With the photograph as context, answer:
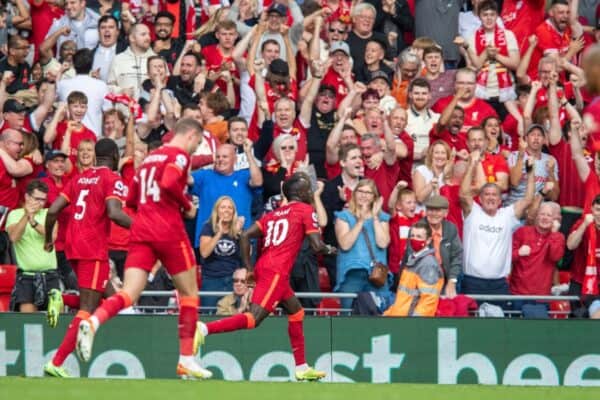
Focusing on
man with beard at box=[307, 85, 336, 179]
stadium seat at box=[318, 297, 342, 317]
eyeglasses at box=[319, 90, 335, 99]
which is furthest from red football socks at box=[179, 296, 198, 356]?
eyeglasses at box=[319, 90, 335, 99]

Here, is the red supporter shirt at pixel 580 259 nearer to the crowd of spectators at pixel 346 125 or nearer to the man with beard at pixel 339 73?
the crowd of spectators at pixel 346 125

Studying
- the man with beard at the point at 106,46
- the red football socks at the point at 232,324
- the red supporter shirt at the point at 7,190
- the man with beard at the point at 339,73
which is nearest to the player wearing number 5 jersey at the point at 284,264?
the red football socks at the point at 232,324

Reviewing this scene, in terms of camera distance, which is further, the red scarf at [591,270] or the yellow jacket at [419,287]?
the red scarf at [591,270]

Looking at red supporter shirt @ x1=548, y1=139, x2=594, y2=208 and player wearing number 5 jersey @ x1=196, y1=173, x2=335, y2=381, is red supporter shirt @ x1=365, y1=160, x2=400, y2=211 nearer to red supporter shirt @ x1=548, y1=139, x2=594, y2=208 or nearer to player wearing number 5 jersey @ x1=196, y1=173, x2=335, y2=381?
red supporter shirt @ x1=548, y1=139, x2=594, y2=208

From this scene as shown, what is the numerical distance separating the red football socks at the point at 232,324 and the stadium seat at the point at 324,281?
10.4 feet

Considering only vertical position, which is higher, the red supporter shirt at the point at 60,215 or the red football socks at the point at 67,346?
the red supporter shirt at the point at 60,215

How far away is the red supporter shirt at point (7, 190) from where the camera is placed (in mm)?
17312

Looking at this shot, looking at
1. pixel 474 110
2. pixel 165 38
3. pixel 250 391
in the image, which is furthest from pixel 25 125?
pixel 250 391

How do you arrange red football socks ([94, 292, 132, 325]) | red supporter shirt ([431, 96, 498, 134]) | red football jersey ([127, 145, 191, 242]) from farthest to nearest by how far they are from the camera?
red supporter shirt ([431, 96, 498, 134]) < red football jersey ([127, 145, 191, 242]) < red football socks ([94, 292, 132, 325])

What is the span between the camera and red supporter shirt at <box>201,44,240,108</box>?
19016 millimetres

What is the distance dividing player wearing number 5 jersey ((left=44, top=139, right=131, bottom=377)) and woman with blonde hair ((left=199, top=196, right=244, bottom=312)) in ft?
8.20

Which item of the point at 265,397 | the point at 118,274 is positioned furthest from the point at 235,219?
the point at 265,397

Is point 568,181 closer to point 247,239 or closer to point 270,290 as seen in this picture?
point 247,239

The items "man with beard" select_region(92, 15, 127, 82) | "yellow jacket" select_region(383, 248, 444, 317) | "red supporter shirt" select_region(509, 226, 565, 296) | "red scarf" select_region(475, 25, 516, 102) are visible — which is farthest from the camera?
"man with beard" select_region(92, 15, 127, 82)
